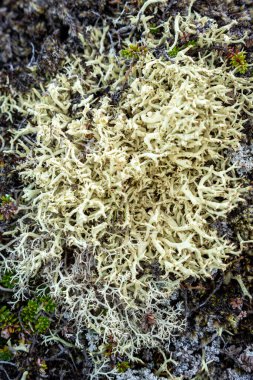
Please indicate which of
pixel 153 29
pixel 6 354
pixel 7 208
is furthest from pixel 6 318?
pixel 153 29

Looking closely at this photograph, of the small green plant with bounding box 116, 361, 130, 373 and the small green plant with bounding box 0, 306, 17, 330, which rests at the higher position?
the small green plant with bounding box 0, 306, 17, 330

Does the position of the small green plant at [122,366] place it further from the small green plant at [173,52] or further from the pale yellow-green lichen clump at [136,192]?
the small green plant at [173,52]

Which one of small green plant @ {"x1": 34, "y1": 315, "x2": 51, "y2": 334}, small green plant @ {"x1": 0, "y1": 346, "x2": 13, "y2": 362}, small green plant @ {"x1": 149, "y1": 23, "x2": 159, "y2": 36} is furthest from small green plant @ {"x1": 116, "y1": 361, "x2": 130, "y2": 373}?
small green plant @ {"x1": 149, "y1": 23, "x2": 159, "y2": 36}

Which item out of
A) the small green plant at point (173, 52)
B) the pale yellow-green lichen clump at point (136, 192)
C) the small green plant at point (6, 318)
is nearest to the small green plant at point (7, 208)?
the pale yellow-green lichen clump at point (136, 192)

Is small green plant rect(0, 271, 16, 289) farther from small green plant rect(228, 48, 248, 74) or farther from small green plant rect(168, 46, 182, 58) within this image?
small green plant rect(228, 48, 248, 74)

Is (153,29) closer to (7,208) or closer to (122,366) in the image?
(7,208)
